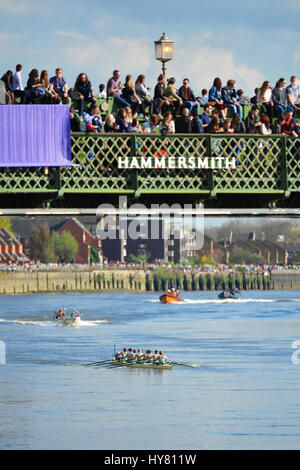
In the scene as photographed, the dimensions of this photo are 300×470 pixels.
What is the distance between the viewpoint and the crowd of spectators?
32469 millimetres

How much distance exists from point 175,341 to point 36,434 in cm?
4338

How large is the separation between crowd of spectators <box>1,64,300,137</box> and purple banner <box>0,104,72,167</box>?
34cm

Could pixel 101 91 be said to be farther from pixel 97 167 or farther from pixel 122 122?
pixel 97 167

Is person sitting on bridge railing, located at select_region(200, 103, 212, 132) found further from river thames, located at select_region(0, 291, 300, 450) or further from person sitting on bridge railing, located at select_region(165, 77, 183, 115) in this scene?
river thames, located at select_region(0, 291, 300, 450)

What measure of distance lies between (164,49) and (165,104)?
2.71m

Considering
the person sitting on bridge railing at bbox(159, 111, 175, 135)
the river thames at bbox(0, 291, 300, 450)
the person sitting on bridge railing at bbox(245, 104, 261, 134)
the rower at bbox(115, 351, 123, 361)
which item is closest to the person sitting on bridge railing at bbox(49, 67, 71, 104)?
the person sitting on bridge railing at bbox(159, 111, 175, 135)

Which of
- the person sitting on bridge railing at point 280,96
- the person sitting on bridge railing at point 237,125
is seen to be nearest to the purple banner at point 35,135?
the person sitting on bridge railing at point 237,125

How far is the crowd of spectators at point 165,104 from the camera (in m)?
32.5

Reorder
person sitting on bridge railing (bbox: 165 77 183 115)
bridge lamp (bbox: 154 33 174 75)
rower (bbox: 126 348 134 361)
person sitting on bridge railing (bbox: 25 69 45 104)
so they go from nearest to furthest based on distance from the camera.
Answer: person sitting on bridge railing (bbox: 25 69 45 104), person sitting on bridge railing (bbox: 165 77 183 115), bridge lamp (bbox: 154 33 174 75), rower (bbox: 126 348 134 361)

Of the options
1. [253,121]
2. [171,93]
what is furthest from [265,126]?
[171,93]

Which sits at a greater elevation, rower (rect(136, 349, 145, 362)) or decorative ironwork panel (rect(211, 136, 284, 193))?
decorative ironwork panel (rect(211, 136, 284, 193))
